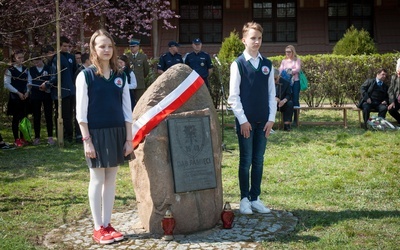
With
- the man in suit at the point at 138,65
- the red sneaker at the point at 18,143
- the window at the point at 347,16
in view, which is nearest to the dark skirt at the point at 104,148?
the red sneaker at the point at 18,143

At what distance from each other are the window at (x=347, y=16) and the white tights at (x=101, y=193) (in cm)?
1909

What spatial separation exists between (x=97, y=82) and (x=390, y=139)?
7416 mm

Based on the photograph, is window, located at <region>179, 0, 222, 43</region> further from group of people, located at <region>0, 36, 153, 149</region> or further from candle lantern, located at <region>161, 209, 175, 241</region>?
candle lantern, located at <region>161, 209, 175, 241</region>

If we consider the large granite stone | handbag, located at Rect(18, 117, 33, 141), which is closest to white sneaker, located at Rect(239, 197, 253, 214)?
the large granite stone

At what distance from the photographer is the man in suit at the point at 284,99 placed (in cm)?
1346

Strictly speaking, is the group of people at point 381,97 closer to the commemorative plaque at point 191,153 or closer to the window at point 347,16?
the commemorative plaque at point 191,153

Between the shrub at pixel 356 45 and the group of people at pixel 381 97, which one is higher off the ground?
the shrub at pixel 356 45

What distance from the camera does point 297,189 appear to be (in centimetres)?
788

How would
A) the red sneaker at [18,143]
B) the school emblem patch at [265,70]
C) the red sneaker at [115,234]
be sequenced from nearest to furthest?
1. the red sneaker at [115,234]
2. the school emblem patch at [265,70]
3. the red sneaker at [18,143]

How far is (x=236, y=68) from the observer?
21.2ft

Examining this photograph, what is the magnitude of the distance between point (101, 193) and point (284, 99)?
8215mm

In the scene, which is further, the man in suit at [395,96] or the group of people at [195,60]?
the group of people at [195,60]

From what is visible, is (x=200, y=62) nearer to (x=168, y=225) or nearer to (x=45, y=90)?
(x=45, y=90)

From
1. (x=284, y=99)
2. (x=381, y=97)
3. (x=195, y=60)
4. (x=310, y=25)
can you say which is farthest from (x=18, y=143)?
(x=310, y=25)
